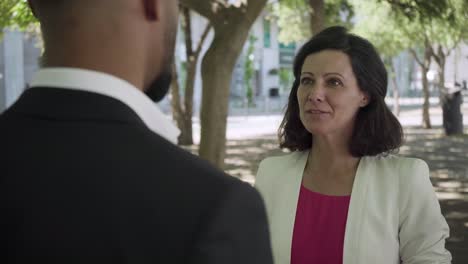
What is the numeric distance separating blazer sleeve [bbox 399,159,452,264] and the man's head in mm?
1946

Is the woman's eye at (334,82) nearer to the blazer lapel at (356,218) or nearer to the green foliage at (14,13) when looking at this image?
the blazer lapel at (356,218)

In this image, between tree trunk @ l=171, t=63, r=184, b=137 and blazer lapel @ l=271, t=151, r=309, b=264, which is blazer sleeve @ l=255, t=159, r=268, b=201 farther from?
tree trunk @ l=171, t=63, r=184, b=137

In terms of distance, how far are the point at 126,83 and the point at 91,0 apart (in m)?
0.12

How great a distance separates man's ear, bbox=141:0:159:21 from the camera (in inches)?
34.1

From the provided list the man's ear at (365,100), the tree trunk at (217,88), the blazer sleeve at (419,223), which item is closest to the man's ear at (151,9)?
the blazer sleeve at (419,223)

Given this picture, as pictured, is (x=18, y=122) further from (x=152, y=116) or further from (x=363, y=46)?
(x=363, y=46)

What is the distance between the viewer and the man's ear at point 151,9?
867 mm

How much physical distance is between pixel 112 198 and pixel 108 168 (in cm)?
4

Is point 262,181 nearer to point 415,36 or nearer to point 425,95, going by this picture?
point 425,95

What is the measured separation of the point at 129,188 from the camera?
77 centimetres

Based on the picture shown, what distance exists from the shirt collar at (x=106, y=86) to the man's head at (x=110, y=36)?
A: 0.4 inches

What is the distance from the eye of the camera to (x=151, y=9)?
0.87 metres

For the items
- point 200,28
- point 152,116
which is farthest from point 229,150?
point 200,28

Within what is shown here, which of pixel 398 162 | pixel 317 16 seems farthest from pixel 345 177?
pixel 317 16
